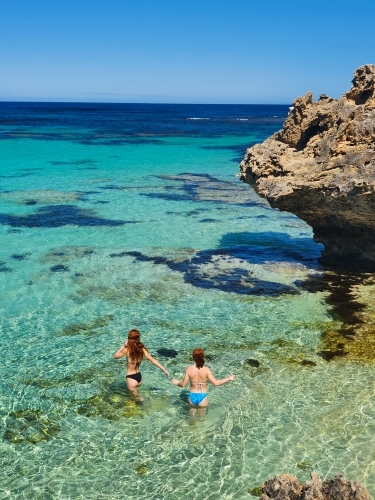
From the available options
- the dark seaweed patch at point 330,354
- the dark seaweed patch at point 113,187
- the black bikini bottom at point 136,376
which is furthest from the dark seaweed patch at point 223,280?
the dark seaweed patch at point 113,187

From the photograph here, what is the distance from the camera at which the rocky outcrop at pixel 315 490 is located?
4859 millimetres

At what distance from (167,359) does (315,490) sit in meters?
6.20

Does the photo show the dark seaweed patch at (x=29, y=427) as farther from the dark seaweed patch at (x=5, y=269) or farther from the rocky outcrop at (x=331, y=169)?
the rocky outcrop at (x=331, y=169)

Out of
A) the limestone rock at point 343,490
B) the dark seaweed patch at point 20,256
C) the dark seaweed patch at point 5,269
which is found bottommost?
the dark seaweed patch at point 5,269

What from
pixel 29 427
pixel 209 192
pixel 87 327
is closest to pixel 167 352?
pixel 87 327

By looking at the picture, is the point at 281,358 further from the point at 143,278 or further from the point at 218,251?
the point at 218,251

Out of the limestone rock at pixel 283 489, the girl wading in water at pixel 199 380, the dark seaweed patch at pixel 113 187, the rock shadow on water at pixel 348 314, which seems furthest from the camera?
the dark seaweed patch at pixel 113 187

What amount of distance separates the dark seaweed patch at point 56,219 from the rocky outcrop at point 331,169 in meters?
8.81

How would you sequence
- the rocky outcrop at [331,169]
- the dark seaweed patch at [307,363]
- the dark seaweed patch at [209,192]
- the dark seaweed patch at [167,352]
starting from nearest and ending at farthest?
the dark seaweed patch at [307,363] < the dark seaweed patch at [167,352] < the rocky outcrop at [331,169] < the dark seaweed patch at [209,192]

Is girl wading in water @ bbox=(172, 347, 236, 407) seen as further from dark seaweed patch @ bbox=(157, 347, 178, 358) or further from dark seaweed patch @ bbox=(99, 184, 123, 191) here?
dark seaweed patch @ bbox=(99, 184, 123, 191)

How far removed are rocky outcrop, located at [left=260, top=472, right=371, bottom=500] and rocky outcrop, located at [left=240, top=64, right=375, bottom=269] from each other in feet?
29.0

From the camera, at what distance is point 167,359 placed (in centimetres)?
Answer: 1094

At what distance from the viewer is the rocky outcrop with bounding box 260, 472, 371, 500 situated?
15.9 ft

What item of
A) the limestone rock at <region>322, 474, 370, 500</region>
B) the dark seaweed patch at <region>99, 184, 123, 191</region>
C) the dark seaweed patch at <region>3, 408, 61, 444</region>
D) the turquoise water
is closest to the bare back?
the turquoise water
